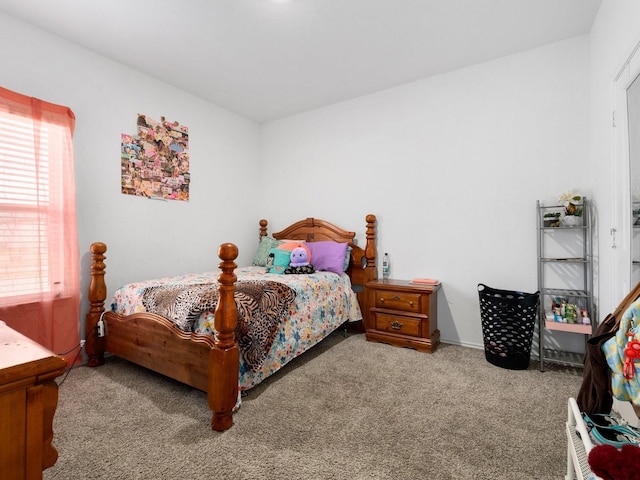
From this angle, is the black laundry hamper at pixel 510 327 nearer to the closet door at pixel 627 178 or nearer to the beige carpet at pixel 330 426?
the beige carpet at pixel 330 426

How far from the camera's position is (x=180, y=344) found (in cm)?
196

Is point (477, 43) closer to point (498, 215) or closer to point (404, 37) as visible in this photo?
point (404, 37)

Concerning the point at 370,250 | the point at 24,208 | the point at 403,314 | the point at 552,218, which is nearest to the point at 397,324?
the point at 403,314

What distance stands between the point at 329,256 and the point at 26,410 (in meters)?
2.90

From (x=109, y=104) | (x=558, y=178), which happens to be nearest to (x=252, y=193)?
(x=109, y=104)

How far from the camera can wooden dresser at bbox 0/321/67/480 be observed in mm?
600

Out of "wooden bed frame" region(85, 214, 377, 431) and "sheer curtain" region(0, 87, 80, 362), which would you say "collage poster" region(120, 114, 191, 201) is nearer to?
"sheer curtain" region(0, 87, 80, 362)

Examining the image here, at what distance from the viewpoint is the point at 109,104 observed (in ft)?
9.17

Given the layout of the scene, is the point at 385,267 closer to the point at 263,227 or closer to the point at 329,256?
the point at 329,256

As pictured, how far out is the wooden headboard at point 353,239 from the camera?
3.44m

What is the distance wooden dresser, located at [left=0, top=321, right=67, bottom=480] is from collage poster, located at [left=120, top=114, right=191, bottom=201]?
8.60 ft

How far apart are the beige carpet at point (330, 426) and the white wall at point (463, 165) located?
38.7 inches

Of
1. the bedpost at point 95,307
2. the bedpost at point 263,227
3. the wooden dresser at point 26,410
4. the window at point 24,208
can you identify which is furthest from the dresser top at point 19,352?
the bedpost at point 263,227

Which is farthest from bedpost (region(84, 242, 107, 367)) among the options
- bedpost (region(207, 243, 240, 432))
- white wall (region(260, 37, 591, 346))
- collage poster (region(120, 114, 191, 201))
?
white wall (region(260, 37, 591, 346))
